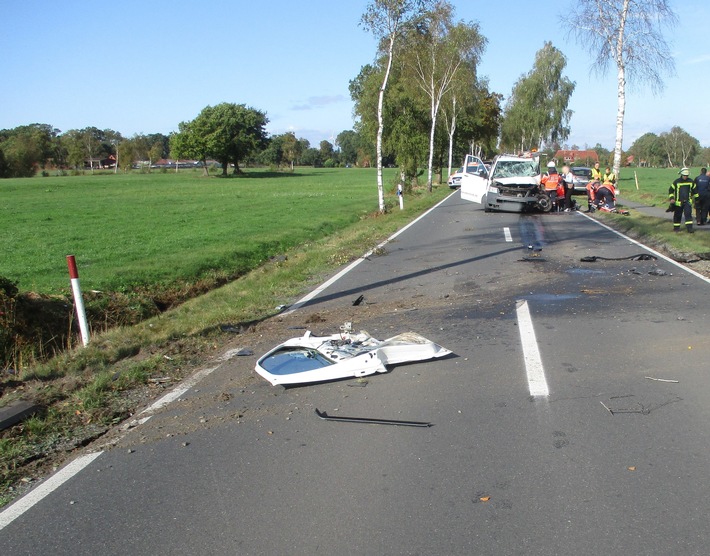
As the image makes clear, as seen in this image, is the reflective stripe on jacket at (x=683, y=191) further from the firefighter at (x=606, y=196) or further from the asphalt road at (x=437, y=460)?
the asphalt road at (x=437, y=460)

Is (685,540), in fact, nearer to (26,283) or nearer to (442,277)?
(442,277)

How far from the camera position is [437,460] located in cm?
444

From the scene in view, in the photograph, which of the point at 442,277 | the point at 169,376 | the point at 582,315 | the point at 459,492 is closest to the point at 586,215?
the point at 442,277

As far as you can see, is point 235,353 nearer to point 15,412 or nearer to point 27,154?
point 15,412

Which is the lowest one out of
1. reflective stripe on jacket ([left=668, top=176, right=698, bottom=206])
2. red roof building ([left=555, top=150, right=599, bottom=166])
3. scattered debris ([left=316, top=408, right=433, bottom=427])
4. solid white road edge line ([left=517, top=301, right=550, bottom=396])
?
scattered debris ([left=316, top=408, right=433, bottom=427])

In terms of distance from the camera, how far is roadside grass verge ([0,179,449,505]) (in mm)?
5133

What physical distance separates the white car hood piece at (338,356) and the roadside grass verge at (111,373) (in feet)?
3.48

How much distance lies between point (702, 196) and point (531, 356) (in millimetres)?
15239

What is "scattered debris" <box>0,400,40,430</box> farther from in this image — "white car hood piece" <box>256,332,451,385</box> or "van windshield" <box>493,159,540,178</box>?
"van windshield" <box>493,159,540,178</box>

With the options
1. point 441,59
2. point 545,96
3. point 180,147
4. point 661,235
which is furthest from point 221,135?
point 661,235

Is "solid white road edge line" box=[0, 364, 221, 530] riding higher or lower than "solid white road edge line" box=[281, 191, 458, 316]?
lower

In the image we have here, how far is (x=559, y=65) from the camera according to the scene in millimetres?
76062

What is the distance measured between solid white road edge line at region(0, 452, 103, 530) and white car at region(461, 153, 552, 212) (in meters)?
21.9

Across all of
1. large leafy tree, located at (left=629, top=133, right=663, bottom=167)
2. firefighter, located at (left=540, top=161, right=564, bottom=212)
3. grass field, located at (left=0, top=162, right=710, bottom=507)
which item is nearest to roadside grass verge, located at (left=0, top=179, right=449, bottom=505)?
grass field, located at (left=0, top=162, right=710, bottom=507)
